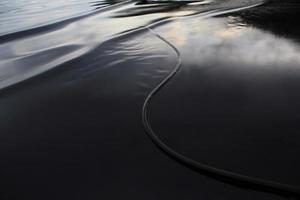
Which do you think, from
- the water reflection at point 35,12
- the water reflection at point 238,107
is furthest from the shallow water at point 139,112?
the water reflection at point 35,12

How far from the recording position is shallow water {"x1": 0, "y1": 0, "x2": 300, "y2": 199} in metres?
3.48

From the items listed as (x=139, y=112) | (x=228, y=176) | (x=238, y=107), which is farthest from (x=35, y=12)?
(x=228, y=176)

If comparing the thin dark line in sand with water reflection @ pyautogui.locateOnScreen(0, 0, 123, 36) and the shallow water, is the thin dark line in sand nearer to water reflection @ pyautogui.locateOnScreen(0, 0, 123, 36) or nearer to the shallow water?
the shallow water

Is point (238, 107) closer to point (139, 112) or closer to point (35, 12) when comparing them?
point (139, 112)

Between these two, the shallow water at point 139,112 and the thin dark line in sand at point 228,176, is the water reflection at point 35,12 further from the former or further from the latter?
the thin dark line in sand at point 228,176

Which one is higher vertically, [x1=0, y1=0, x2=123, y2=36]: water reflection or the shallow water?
[x1=0, y1=0, x2=123, y2=36]: water reflection

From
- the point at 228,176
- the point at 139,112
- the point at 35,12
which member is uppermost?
the point at 35,12

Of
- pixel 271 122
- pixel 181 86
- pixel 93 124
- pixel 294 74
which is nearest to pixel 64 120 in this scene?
pixel 93 124

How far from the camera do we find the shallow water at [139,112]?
11.4 feet

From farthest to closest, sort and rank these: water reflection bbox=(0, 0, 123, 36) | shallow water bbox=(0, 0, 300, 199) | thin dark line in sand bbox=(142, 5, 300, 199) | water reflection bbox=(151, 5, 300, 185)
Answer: water reflection bbox=(0, 0, 123, 36), water reflection bbox=(151, 5, 300, 185), shallow water bbox=(0, 0, 300, 199), thin dark line in sand bbox=(142, 5, 300, 199)

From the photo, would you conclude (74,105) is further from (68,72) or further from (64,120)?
(68,72)

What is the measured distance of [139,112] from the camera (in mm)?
4949

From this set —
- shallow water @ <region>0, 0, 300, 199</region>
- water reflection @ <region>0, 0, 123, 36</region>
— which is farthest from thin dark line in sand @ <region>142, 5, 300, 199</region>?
water reflection @ <region>0, 0, 123, 36</region>

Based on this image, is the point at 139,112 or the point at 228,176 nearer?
the point at 228,176
